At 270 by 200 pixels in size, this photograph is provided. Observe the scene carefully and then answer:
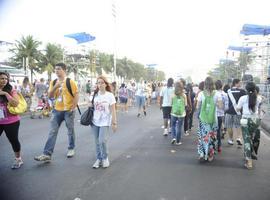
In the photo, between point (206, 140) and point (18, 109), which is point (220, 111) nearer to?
point (206, 140)

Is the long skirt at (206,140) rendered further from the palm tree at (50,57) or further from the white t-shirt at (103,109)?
the palm tree at (50,57)

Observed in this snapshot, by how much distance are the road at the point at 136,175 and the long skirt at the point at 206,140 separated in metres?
0.22

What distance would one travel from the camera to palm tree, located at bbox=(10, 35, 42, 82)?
153 feet

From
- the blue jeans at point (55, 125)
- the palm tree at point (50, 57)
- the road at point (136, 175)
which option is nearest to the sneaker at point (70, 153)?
the road at point (136, 175)

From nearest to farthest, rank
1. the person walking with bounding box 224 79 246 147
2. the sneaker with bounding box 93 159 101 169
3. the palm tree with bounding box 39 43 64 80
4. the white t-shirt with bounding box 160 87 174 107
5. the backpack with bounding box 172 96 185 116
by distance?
the sneaker with bounding box 93 159 101 169, the person walking with bounding box 224 79 246 147, the backpack with bounding box 172 96 185 116, the white t-shirt with bounding box 160 87 174 107, the palm tree with bounding box 39 43 64 80

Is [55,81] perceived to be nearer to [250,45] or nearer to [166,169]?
[166,169]

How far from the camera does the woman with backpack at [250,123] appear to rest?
5.82 metres

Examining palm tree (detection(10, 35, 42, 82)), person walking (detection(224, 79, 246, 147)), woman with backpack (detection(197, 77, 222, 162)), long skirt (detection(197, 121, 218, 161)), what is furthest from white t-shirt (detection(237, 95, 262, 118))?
palm tree (detection(10, 35, 42, 82))

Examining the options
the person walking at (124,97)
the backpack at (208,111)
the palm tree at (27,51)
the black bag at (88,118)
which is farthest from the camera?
the palm tree at (27,51)

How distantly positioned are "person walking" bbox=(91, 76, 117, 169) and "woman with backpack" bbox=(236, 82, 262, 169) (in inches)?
104

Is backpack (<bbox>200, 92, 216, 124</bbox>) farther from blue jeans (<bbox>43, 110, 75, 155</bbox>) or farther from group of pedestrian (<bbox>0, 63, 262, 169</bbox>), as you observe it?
blue jeans (<bbox>43, 110, 75, 155</bbox>)

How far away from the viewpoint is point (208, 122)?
243 inches

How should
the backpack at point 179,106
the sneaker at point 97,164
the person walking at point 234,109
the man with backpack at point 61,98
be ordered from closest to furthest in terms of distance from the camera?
1. the sneaker at point 97,164
2. the man with backpack at point 61,98
3. the person walking at point 234,109
4. the backpack at point 179,106

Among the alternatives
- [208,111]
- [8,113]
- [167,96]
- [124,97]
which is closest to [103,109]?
[8,113]
